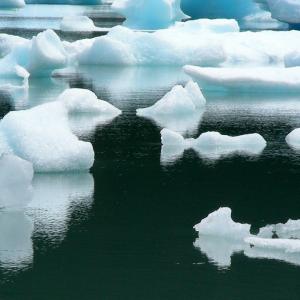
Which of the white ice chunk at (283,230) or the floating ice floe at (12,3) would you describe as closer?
the white ice chunk at (283,230)

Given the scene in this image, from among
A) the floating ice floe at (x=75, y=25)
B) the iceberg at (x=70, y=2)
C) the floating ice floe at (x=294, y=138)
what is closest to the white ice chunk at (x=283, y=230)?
the floating ice floe at (x=294, y=138)

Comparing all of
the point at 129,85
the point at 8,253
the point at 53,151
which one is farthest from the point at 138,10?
the point at 8,253

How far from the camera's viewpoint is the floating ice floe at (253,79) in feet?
46.7

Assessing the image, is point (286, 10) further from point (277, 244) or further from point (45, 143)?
point (277, 244)

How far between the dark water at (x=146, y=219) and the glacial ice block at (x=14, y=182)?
7.4 inches

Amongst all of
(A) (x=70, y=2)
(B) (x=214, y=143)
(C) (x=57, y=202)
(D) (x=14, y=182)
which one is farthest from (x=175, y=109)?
(A) (x=70, y=2)

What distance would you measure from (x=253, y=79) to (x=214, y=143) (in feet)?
13.8

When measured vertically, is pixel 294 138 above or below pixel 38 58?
above

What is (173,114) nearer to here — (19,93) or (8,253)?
(19,93)

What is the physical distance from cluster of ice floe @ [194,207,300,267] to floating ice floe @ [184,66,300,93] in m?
7.16

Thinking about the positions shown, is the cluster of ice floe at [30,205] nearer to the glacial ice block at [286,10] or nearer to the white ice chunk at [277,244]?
the white ice chunk at [277,244]

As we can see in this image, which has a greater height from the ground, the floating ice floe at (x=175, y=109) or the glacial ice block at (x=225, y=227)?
the glacial ice block at (x=225, y=227)

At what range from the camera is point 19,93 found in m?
14.3

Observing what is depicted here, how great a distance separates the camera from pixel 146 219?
7.48m
